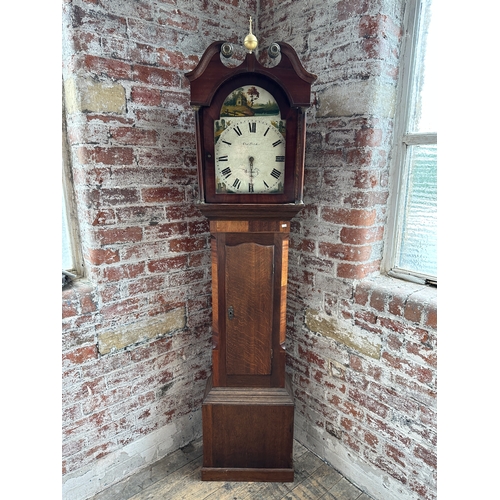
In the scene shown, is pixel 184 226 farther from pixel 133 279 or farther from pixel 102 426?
pixel 102 426

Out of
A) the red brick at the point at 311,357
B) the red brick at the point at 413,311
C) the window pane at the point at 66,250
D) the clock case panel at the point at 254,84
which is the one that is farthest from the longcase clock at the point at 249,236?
the window pane at the point at 66,250

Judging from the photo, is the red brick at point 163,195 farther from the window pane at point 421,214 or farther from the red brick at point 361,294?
the window pane at point 421,214

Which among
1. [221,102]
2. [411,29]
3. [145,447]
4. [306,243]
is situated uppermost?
[411,29]

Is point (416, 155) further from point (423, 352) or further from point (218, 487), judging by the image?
point (218, 487)

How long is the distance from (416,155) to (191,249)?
1.10 m

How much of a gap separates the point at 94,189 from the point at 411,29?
1443 mm

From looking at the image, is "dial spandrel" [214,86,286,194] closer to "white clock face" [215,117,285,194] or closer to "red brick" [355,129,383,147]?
"white clock face" [215,117,285,194]

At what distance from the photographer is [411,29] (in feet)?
4.65

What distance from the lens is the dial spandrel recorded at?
1.27 m

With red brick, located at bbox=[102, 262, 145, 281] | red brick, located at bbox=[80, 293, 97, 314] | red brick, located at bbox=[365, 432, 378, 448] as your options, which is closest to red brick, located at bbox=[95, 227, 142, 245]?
red brick, located at bbox=[102, 262, 145, 281]

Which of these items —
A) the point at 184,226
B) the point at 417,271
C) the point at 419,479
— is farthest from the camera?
the point at 184,226

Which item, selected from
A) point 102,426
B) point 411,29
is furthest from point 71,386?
point 411,29

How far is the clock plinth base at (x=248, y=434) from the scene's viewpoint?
61.5 inches
